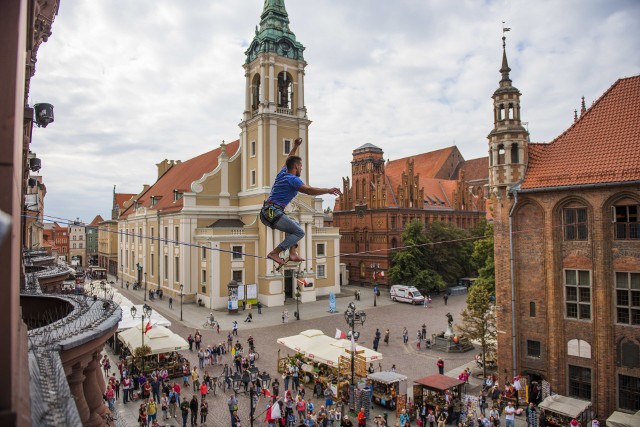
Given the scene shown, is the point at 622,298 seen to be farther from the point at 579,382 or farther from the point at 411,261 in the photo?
the point at 411,261

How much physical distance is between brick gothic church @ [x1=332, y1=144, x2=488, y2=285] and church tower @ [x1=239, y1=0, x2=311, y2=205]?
1270cm

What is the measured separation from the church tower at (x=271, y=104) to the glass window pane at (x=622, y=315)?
29868 millimetres

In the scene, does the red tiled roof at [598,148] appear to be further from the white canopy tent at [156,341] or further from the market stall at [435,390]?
the white canopy tent at [156,341]

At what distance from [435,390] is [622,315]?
7.82m

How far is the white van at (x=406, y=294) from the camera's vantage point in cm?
4263

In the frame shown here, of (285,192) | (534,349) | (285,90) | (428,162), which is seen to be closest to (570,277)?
(534,349)

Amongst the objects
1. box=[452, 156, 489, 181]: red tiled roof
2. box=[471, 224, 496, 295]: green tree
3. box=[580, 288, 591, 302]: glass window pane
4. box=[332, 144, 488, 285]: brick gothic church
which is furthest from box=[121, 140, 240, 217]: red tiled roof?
box=[452, 156, 489, 181]: red tiled roof

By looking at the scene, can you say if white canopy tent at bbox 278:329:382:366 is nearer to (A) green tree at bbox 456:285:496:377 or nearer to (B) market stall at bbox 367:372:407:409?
(B) market stall at bbox 367:372:407:409

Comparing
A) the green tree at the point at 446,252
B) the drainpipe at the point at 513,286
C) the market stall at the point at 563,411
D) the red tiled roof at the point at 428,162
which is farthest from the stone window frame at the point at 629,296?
the red tiled roof at the point at 428,162

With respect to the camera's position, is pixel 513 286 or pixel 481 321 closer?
pixel 513 286

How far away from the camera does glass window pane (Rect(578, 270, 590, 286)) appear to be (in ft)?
59.8

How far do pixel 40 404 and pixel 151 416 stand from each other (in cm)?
1409

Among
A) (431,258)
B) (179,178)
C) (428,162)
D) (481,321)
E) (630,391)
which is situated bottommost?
(630,391)

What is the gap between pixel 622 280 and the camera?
1739 cm
